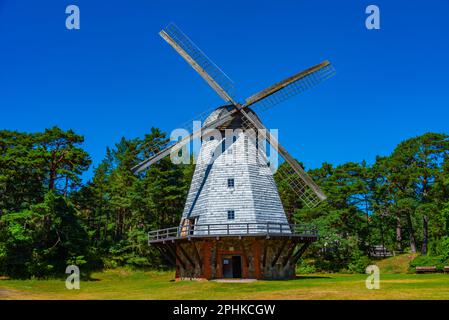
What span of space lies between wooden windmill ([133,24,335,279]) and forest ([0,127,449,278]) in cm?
690

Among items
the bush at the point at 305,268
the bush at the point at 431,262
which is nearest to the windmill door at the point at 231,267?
the bush at the point at 431,262

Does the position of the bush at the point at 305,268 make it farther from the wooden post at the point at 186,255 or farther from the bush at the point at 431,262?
the wooden post at the point at 186,255

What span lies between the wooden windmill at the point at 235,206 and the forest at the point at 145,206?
6899 mm

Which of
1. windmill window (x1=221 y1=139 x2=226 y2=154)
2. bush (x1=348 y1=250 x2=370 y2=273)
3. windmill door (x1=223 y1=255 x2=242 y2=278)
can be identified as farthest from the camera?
bush (x1=348 y1=250 x2=370 y2=273)

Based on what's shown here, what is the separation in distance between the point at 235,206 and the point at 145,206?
20.0 meters

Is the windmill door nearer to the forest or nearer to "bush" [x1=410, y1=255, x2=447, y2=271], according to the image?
the forest

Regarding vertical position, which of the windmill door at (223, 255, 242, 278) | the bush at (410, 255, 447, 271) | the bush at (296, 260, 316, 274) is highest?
the windmill door at (223, 255, 242, 278)

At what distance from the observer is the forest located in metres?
→ 33.0

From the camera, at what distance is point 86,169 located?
37.4 metres

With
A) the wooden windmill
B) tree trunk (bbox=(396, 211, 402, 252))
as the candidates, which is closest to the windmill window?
the wooden windmill

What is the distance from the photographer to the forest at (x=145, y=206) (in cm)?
3303
